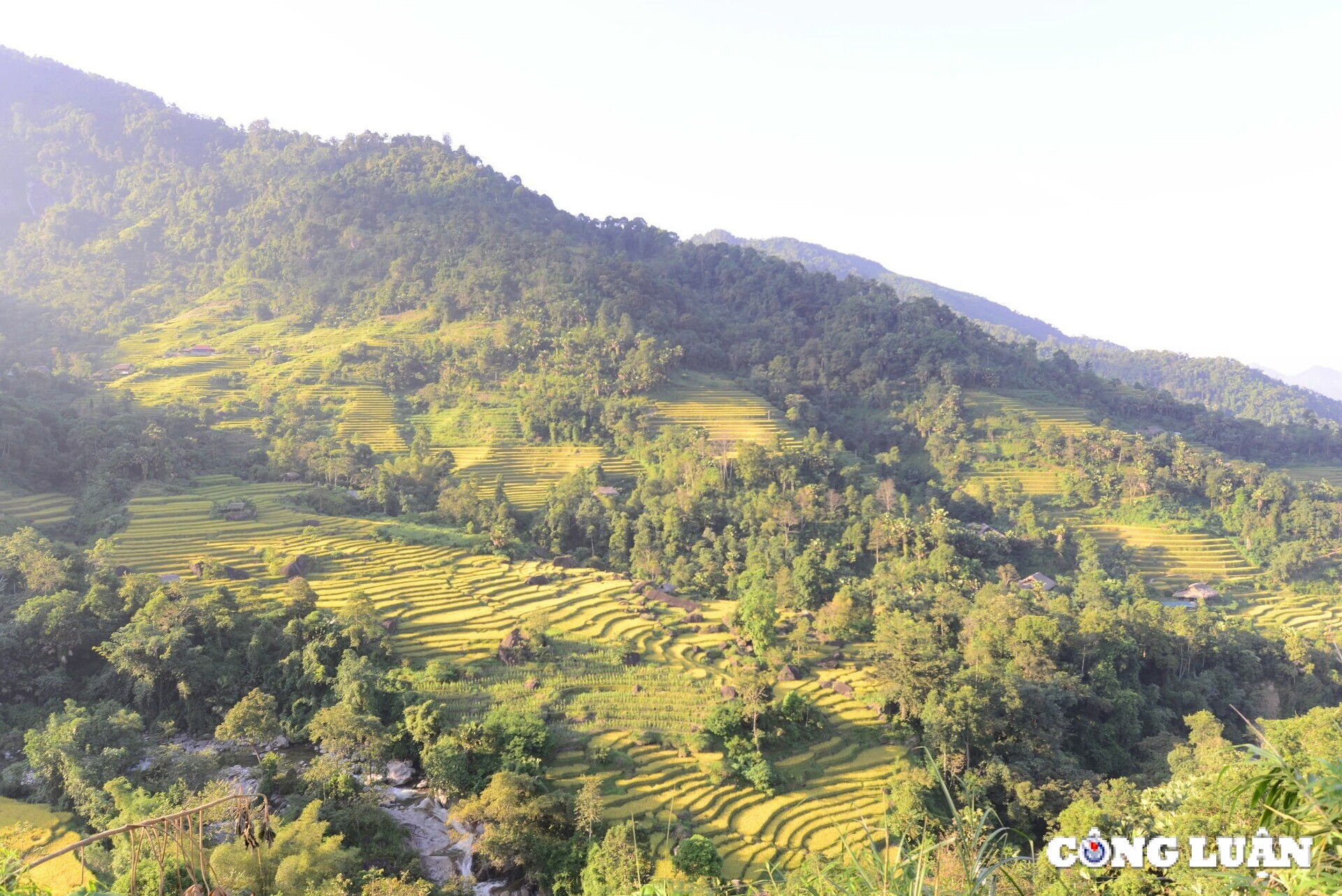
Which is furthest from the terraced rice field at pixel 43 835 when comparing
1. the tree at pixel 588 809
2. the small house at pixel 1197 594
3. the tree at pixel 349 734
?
the small house at pixel 1197 594

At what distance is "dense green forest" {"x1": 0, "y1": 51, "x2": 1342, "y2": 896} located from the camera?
11.7 m

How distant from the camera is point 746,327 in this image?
46.2 m

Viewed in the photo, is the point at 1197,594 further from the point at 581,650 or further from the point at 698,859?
the point at 698,859

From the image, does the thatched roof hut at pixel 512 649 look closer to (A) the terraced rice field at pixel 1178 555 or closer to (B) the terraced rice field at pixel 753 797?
(B) the terraced rice field at pixel 753 797

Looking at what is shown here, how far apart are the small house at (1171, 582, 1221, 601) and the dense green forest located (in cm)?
64

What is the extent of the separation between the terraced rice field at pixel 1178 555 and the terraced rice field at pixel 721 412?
15155 millimetres

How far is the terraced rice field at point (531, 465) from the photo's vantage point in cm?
2952

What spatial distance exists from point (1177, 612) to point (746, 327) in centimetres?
3158

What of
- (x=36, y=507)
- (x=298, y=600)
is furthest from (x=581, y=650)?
(x=36, y=507)

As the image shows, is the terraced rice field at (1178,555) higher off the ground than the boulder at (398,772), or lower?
higher

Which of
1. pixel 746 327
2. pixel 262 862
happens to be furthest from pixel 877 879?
pixel 746 327

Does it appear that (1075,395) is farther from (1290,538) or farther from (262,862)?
(262,862)

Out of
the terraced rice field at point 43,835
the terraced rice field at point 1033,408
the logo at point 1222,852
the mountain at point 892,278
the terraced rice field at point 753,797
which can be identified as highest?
the mountain at point 892,278

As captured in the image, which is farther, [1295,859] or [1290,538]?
[1290,538]
